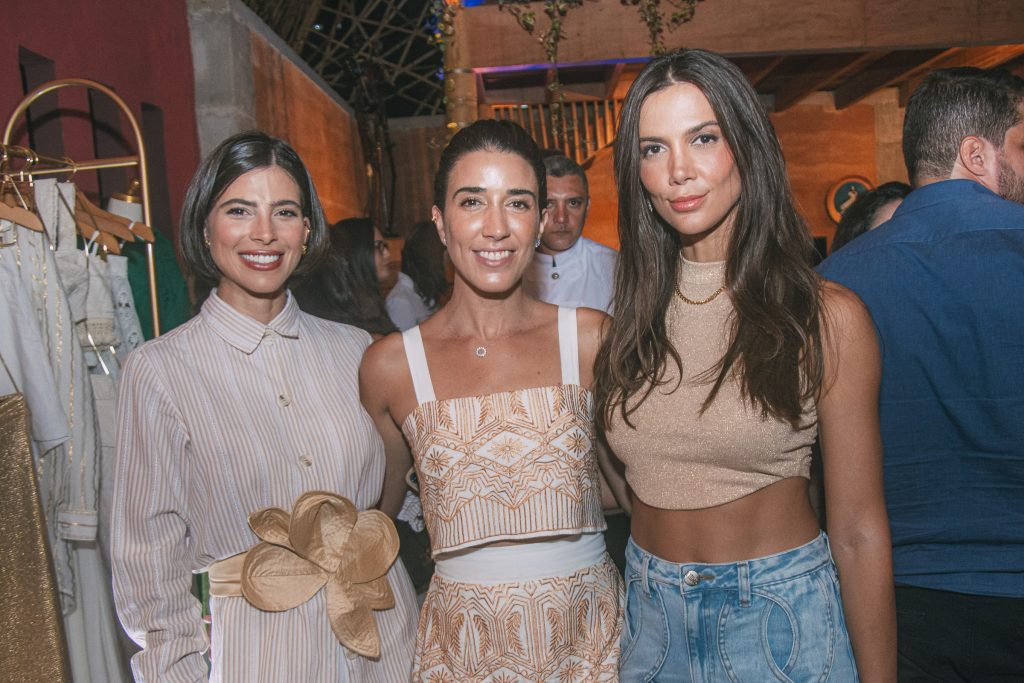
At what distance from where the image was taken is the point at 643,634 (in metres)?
1.55

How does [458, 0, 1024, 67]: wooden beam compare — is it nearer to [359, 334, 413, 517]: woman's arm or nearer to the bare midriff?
[359, 334, 413, 517]: woman's arm

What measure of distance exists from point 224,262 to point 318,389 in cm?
34

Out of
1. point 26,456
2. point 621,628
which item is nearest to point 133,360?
point 26,456

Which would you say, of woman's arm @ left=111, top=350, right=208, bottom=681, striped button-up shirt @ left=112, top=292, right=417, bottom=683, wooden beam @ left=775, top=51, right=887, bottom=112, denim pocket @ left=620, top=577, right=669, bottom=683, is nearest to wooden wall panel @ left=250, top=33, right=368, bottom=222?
striped button-up shirt @ left=112, top=292, right=417, bottom=683

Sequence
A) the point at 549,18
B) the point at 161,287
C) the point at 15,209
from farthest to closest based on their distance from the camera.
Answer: the point at 549,18
the point at 161,287
the point at 15,209

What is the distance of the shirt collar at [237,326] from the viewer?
1770 mm

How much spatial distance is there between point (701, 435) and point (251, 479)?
2.94 feet

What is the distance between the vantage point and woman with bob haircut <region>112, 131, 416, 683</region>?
1627 millimetres

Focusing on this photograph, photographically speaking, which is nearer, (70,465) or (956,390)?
(956,390)

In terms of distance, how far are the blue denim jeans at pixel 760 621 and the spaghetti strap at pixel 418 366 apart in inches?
24.7

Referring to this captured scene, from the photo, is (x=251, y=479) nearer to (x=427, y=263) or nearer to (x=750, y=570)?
(x=750, y=570)

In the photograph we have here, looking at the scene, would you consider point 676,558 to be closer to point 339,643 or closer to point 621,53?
point 339,643

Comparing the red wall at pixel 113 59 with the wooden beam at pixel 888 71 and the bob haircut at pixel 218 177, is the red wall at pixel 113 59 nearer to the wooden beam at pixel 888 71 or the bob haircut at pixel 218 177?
the bob haircut at pixel 218 177

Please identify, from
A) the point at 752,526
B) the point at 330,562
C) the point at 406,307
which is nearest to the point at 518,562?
the point at 330,562
